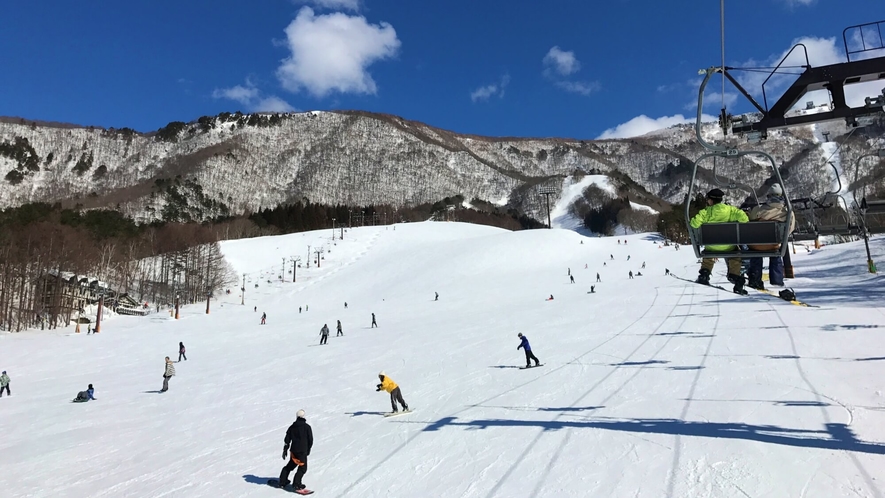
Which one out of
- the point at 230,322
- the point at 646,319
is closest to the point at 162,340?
the point at 230,322

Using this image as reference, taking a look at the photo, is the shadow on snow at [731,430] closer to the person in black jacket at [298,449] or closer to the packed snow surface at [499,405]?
the packed snow surface at [499,405]

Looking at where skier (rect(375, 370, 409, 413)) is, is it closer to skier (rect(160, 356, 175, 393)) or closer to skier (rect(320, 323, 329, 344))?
skier (rect(160, 356, 175, 393))

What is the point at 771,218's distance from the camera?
6.36 meters

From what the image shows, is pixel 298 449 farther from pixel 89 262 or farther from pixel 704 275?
pixel 89 262

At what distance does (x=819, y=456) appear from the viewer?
6.97m

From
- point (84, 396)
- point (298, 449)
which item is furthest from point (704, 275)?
point (84, 396)

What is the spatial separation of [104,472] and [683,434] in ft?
37.0

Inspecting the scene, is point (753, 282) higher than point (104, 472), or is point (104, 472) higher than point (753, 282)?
point (753, 282)

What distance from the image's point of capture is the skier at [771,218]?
6305 millimetres

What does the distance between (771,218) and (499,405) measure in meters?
7.54

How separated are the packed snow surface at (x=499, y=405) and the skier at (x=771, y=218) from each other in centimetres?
245

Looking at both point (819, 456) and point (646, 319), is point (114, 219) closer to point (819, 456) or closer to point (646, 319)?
point (646, 319)

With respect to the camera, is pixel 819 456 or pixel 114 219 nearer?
pixel 819 456

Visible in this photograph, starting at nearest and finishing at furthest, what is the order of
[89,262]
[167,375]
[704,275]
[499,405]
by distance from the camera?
1. [704,275]
2. [499,405]
3. [167,375]
4. [89,262]
